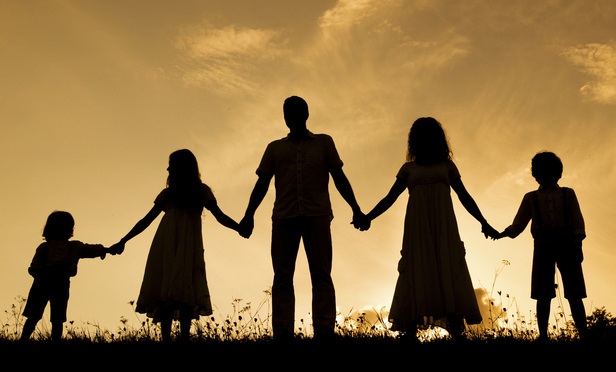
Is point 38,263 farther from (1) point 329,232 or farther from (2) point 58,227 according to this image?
(1) point 329,232

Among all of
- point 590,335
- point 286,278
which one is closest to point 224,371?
point 286,278

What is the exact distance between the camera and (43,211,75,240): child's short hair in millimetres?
10414

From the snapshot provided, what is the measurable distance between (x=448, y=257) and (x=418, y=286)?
0.48 m

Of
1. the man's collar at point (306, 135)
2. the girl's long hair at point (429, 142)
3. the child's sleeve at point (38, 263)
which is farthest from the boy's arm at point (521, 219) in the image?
the child's sleeve at point (38, 263)

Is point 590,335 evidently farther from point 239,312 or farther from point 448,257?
point 239,312

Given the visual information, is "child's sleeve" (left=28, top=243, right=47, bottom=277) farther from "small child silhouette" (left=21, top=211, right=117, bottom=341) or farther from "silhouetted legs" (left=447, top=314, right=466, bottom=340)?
"silhouetted legs" (left=447, top=314, right=466, bottom=340)

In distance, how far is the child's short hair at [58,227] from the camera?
410 inches

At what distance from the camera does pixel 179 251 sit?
29.7 feet

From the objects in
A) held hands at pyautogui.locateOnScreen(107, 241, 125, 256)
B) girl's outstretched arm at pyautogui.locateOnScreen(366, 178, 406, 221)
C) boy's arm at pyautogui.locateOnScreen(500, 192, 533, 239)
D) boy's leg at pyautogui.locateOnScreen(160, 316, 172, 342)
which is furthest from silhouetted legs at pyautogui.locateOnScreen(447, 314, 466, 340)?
held hands at pyautogui.locateOnScreen(107, 241, 125, 256)

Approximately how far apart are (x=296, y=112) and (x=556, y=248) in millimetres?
3960

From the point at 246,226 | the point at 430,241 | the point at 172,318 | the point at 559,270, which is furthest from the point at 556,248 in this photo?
the point at 172,318

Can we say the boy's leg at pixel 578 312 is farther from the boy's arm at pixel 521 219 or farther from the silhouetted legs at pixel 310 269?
the silhouetted legs at pixel 310 269

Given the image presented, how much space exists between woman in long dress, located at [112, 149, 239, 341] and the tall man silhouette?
97cm

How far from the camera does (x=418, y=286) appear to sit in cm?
820
